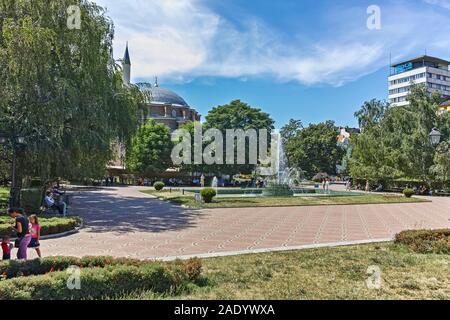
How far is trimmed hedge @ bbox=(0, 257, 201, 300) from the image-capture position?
17.0 ft

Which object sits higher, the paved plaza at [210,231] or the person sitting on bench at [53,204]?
the person sitting on bench at [53,204]

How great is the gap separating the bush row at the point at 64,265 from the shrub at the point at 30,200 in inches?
473

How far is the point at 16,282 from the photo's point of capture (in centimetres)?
520

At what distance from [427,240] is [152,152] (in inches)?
1810

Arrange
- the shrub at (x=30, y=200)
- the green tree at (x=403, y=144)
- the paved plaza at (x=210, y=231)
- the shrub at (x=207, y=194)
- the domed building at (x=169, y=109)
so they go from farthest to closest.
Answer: the domed building at (x=169, y=109) < the green tree at (x=403, y=144) < the shrub at (x=207, y=194) < the shrub at (x=30, y=200) < the paved plaza at (x=210, y=231)

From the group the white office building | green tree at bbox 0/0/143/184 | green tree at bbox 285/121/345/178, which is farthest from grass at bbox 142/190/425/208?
the white office building

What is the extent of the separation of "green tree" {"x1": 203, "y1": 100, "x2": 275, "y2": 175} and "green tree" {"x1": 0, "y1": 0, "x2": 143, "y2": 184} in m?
36.9

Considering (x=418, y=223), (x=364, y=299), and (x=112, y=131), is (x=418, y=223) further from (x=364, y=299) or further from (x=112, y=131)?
(x=112, y=131)

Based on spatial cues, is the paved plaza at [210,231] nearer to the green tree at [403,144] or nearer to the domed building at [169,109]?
the green tree at [403,144]

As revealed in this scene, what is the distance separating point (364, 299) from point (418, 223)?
43.3ft

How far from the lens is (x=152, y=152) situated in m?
53.6

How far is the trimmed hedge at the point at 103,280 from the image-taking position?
→ 17.0 feet

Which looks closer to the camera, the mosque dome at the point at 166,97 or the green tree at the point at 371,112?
the green tree at the point at 371,112

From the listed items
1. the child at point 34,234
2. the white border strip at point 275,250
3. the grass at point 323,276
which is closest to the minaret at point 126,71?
the child at point 34,234
